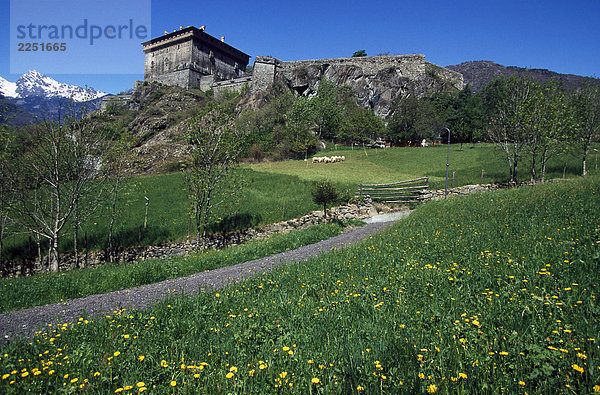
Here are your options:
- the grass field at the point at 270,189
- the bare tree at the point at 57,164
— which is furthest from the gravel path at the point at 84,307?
the grass field at the point at 270,189

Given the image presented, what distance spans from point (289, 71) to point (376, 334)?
3321 inches

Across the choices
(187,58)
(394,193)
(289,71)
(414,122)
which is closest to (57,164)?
(394,193)

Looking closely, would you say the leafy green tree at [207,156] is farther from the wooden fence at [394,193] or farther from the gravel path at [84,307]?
the wooden fence at [394,193]

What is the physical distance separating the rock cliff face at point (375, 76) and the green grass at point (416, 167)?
2831cm

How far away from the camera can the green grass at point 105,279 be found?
9492 millimetres

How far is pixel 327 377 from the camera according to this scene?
9.98 ft

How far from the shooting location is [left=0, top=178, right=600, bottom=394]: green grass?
2824 mm

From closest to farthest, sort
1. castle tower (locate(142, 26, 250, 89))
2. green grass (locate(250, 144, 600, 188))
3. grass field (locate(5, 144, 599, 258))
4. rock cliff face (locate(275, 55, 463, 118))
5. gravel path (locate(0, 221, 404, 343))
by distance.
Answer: gravel path (locate(0, 221, 404, 343)) < grass field (locate(5, 144, 599, 258)) < green grass (locate(250, 144, 600, 188)) < rock cliff face (locate(275, 55, 463, 118)) < castle tower (locate(142, 26, 250, 89))

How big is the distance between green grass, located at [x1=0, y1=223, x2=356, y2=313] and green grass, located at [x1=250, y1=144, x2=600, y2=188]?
18795mm

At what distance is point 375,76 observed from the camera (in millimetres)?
A: 76312

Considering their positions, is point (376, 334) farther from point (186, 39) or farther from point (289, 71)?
point (186, 39)

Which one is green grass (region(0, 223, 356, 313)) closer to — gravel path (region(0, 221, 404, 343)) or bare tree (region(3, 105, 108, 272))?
gravel path (region(0, 221, 404, 343))

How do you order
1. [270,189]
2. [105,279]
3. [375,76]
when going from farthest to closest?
[375,76] → [270,189] → [105,279]

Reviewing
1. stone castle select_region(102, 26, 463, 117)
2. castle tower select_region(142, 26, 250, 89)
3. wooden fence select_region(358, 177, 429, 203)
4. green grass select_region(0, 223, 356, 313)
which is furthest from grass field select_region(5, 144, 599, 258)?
castle tower select_region(142, 26, 250, 89)
